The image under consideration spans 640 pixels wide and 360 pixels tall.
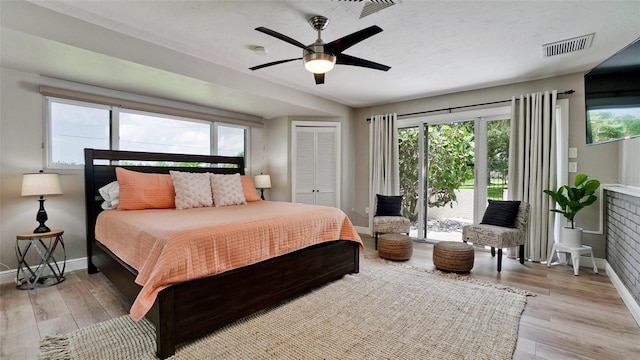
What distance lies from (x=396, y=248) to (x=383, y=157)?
199cm

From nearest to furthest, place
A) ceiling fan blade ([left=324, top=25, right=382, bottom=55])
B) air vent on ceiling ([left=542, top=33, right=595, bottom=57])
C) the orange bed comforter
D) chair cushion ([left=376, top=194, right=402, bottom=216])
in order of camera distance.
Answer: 1. the orange bed comforter
2. ceiling fan blade ([left=324, top=25, right=382, bottom=55])
3. air vent on ceiling ([left=542, top=33, right=595, bottom=57])
4. chair cushion ([left=376, top=194, right=402, bottom=216])

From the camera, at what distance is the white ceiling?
2.27 meters

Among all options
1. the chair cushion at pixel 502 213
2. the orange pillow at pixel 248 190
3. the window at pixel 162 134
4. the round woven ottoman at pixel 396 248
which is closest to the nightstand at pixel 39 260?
the window at pixel 162 134

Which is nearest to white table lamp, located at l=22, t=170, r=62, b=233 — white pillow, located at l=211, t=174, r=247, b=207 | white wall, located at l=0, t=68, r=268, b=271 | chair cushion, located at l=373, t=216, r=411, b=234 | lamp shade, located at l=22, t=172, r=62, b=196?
lamp shade, located at l=22, t=172, r=62, b=196

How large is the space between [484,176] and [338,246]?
9.05 feet

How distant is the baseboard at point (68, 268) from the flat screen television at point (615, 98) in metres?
5.31

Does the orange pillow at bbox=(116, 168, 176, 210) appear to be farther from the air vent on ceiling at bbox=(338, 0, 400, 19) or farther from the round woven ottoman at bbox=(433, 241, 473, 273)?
the round woven ottoman at bbox=(433, 241, 473, 273)

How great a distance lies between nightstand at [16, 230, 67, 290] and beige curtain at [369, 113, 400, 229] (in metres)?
4.34

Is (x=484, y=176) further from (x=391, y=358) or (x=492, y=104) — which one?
(x=391, y=358)

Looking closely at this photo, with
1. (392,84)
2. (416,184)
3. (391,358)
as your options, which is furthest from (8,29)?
(416,184)

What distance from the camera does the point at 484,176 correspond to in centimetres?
438

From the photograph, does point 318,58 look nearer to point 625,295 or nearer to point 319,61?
point 319,61

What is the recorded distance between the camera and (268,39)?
2.79m

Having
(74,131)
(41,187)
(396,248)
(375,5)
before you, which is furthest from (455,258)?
(74,131)
